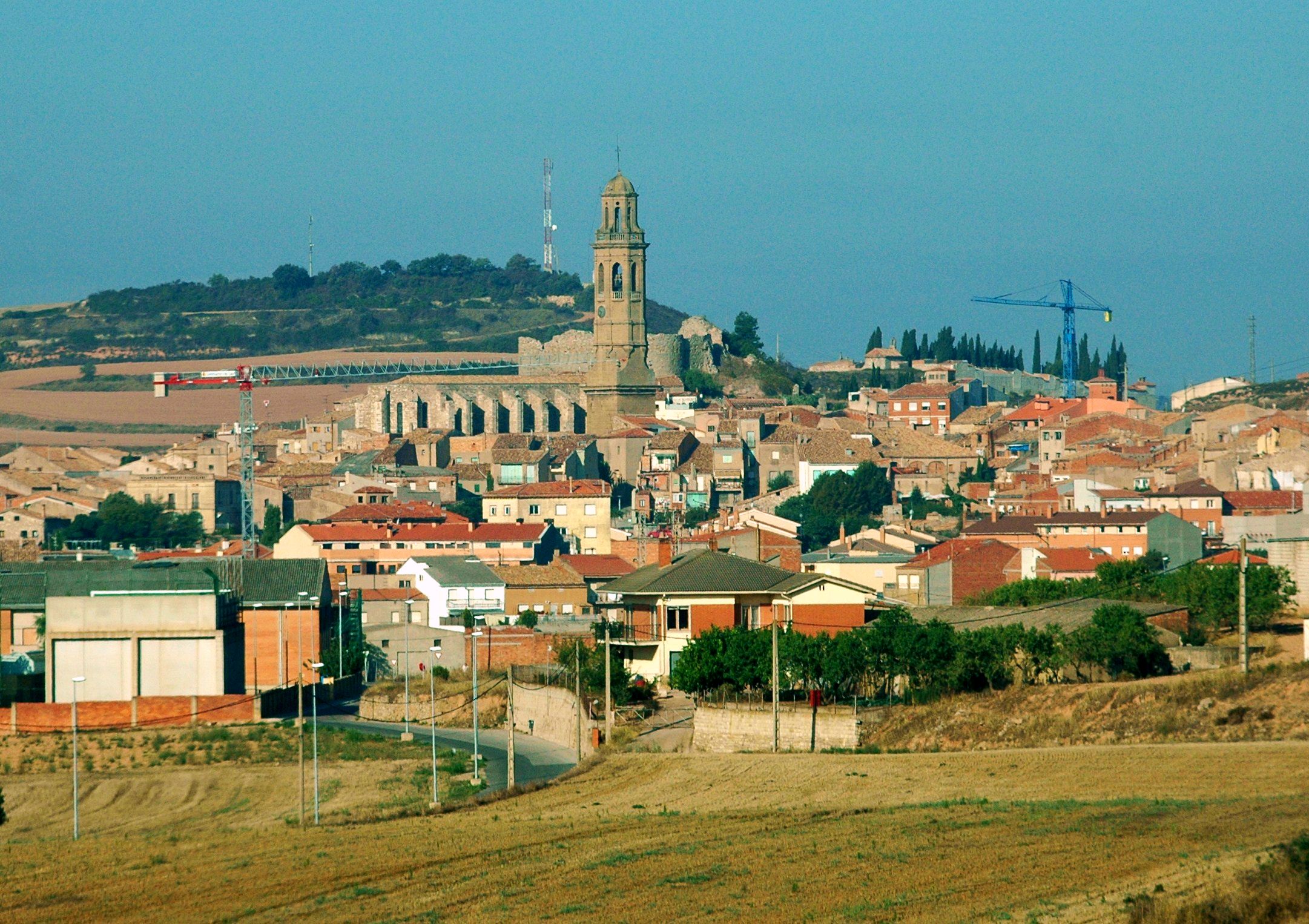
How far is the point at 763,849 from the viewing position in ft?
83.7

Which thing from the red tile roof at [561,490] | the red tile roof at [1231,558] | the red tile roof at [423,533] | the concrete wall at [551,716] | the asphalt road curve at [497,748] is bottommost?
the asphalt road curve at [497,748]

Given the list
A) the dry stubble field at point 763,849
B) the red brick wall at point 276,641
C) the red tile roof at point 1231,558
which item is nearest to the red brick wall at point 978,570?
the red tile roof at point 1231,558

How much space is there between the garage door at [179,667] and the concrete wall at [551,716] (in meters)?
7.03

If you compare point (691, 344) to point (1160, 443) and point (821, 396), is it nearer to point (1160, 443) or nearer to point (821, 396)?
point (821, 396)

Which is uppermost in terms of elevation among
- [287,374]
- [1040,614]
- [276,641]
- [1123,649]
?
[287,374]

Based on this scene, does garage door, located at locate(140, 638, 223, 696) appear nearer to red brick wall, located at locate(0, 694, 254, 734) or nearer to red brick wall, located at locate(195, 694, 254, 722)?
red brick wall, located at locate(195, 694, 254, 722)

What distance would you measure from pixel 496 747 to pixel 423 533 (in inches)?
1760

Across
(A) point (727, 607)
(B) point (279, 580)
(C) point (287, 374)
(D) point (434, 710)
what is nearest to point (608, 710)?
(A) point (727, 607)

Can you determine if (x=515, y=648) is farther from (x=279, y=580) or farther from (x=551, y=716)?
(x=551, y=716)

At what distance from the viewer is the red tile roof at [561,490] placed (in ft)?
329

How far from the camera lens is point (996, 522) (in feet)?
274

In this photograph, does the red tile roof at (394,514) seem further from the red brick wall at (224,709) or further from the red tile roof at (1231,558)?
the red brick wall at (224,709)

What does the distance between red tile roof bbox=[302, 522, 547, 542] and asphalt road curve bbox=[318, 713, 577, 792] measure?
120 feet

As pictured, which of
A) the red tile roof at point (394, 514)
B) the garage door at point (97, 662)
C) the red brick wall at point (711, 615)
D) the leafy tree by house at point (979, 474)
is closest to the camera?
the red brick wall at point (711, 615)
